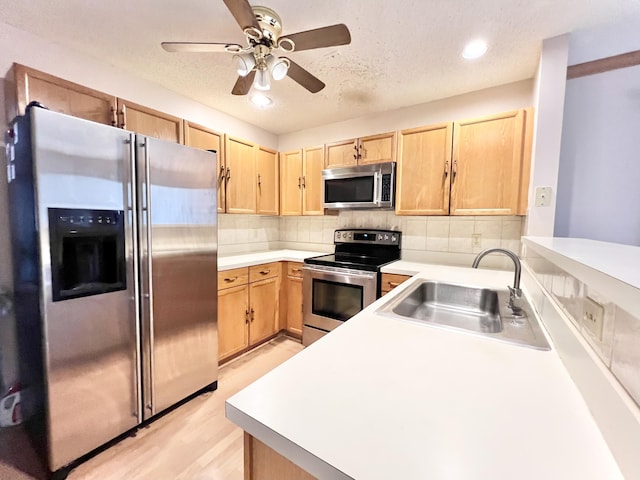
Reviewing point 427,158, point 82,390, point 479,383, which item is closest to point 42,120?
point 82,390

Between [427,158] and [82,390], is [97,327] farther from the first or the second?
[427,158]

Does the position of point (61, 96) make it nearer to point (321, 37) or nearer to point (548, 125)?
point (321, 37)

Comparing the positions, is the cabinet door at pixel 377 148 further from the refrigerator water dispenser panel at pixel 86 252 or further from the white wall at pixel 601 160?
the refrigerator water dispenser panel at pixel 86 252

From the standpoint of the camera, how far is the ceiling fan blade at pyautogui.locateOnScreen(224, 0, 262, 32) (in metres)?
1.04

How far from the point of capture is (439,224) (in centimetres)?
254

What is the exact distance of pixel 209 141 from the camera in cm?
240

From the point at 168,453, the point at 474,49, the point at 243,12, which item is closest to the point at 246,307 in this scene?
the point at 168,453

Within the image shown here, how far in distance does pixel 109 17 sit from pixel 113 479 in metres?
2.36

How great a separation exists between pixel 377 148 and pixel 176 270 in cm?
199

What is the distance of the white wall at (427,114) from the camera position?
2096 mm

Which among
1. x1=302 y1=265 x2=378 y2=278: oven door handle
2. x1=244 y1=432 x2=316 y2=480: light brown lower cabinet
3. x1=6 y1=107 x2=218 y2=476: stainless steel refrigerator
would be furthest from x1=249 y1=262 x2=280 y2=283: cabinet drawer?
x1=244 y1=432 x2=316 y2=480: light brown lower cabinet

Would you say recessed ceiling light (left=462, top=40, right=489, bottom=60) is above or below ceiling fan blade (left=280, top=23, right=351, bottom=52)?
above

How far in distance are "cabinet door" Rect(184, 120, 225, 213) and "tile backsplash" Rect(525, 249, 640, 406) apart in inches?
95.1

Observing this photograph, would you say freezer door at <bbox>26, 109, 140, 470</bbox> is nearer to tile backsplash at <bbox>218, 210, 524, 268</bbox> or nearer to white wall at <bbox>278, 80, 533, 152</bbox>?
tile backsplash at <bbox>218, 210, 524, 268</bbox>
